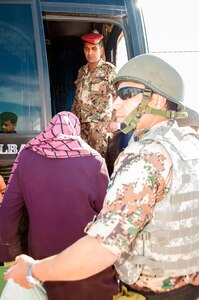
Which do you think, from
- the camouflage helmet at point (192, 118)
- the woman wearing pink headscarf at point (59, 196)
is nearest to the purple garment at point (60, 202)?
the woman wearing pink headscarf at point (59, 196)

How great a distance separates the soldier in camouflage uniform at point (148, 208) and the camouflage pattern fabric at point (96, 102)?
2.18 metres

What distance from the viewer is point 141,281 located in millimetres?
1289

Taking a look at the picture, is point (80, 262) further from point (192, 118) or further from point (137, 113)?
point (192, 118)

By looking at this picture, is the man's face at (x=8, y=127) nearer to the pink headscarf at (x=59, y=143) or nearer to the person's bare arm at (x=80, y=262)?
the pink headscarf at (x=59, y=143)

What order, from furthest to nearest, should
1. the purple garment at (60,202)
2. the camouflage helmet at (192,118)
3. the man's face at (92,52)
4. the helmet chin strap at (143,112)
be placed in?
1. the man's face at (92,52)
2. the camouflage helmet at (192,118)
3. the purple garment at (60,202)
4. the helmet chin strap at (143,112)

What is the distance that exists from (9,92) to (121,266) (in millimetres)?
1798

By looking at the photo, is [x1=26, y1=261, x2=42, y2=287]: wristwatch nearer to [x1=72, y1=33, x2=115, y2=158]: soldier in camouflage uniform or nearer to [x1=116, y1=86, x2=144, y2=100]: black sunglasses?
[x1=116, y1=86, x2=144, y2=100]: black sunglasses

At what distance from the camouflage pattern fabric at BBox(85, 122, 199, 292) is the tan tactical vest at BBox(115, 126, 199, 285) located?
35 millimetres

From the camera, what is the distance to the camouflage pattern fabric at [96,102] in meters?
3.67

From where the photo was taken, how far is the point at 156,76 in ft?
4.55

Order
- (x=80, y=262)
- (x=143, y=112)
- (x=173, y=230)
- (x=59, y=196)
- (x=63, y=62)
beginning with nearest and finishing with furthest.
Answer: (x=80, y=262) → (x=173, y=230) → (x=143, y=112) → (x=59, y=196) → (x=63, y=62)

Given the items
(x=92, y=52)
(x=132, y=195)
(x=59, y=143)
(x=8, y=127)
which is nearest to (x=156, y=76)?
(x=132, y=195)

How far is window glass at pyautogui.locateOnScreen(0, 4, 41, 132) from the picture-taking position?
8.97 ft

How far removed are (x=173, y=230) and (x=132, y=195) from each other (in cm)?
23
